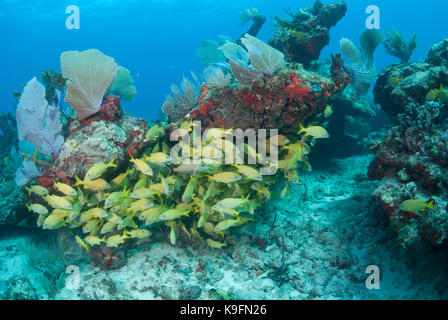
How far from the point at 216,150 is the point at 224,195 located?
3.24ft

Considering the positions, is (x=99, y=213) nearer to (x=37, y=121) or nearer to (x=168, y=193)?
(x=168, y=193)

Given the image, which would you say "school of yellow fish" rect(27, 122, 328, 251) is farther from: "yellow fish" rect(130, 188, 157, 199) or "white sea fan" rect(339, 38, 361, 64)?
"white sea fan" rect(339, 38, 361, 64)

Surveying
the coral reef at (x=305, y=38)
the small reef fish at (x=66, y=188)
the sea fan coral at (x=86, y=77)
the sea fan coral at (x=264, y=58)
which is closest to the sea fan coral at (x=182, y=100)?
the sea fan coral at (x=86, y=77)

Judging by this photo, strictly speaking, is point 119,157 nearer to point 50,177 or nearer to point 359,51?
point 50,177

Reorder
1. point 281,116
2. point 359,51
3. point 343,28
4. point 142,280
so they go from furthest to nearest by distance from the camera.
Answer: point 343,28 → point 359,51 → point 281,116 → point 142,280

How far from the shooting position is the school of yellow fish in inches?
146

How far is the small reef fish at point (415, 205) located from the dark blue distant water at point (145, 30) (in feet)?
91.4

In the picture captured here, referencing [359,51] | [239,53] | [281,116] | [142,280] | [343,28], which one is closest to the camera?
[142,280]

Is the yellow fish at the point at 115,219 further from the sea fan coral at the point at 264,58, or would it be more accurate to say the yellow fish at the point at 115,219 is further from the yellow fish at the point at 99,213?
the sea fan coral at the point at 264,58

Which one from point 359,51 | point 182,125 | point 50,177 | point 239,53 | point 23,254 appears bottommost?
point 23,254

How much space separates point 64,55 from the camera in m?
4.54

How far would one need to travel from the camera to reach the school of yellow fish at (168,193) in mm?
3707

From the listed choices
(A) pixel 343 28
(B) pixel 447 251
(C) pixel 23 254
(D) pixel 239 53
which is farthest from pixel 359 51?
(A) pixel 343 28

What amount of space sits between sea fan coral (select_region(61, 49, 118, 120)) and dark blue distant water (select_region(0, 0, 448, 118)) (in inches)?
967
